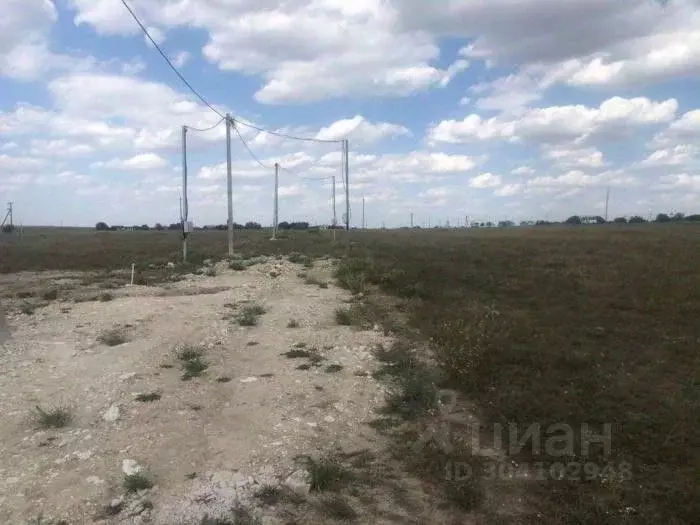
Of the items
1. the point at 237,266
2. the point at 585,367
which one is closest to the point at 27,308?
the point at 237,266

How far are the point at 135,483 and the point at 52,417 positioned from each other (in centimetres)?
198

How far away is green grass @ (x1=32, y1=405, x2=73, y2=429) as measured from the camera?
262 inches

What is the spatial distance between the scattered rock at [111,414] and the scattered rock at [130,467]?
3.68 ft

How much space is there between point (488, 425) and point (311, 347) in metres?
3.80

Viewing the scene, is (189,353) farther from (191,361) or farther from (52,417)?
(52,417)

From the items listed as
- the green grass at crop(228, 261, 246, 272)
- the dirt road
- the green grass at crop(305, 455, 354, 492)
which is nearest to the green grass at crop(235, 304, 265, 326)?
the dirt road

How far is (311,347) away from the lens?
32.7 ft

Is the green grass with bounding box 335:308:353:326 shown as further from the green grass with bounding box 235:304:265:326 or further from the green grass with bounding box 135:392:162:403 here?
the green grass with bounding box 135:392:162:403

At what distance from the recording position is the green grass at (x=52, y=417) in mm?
6660

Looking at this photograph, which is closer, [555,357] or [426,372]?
[426,372]

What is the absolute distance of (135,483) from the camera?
533cm

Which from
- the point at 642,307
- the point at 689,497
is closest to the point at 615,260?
the point at 642,307

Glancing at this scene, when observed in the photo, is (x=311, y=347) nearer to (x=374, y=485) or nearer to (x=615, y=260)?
(x=374, y=485)

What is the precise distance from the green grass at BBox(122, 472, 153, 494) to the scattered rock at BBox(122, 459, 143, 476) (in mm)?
166
